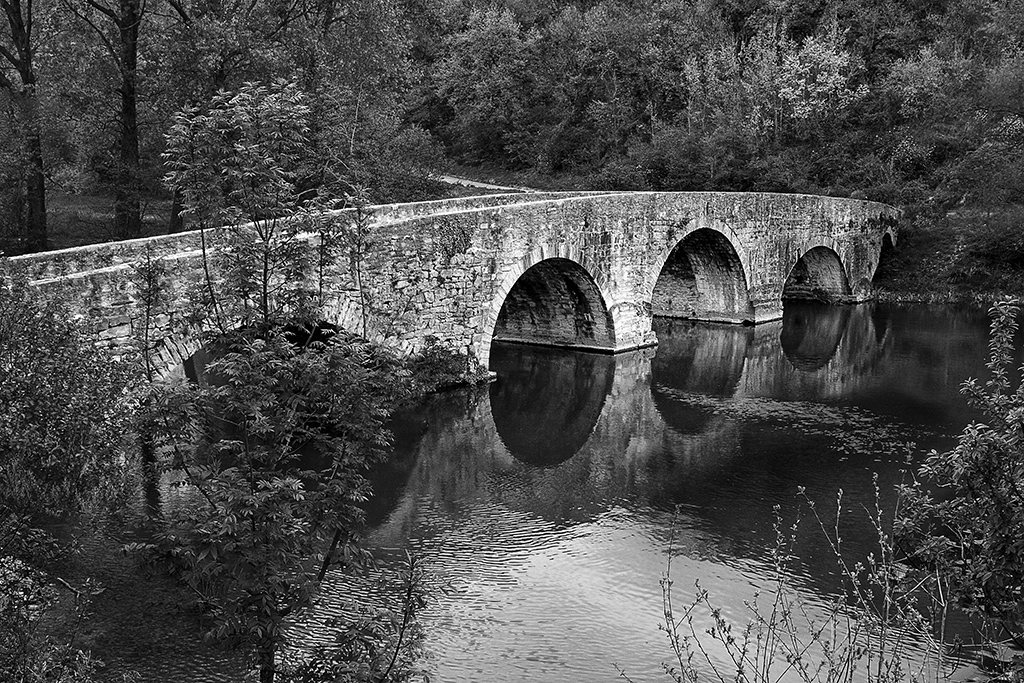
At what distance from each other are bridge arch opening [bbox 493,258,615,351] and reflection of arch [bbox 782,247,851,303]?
11.8 meters

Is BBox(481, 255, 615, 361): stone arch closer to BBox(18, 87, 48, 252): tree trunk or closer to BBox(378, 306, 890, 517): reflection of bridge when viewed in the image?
BBox(378, 306, 890, 517): reflection of bridge

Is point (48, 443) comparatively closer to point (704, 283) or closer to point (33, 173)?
point (33, 173)

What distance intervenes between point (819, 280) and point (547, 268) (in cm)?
1495

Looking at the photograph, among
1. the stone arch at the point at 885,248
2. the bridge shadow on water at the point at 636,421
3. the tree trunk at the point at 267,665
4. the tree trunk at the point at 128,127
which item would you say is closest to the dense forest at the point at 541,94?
the tree trunk at the point at 128,127

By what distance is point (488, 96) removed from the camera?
4872 centimetres

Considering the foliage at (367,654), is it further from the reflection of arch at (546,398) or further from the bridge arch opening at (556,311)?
the bridge arch opening at (556,311)

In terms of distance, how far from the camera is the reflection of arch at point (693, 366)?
19.5 m

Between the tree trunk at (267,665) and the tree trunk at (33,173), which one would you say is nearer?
the tree trunk at (267,665)

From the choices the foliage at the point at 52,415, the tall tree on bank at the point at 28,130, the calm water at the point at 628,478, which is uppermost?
the tall tree on bank at the point at 28,130

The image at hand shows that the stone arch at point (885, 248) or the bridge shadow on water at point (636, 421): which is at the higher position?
the stone arch at point (885, 248)

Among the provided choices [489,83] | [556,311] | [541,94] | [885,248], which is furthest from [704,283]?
[489,83]

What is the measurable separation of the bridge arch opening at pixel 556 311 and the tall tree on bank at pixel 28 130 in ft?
36.6

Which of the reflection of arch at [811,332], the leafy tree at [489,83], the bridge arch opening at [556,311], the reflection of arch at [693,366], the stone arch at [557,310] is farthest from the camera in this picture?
the leafy tree at [489,83]

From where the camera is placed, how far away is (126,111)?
22844 mm
